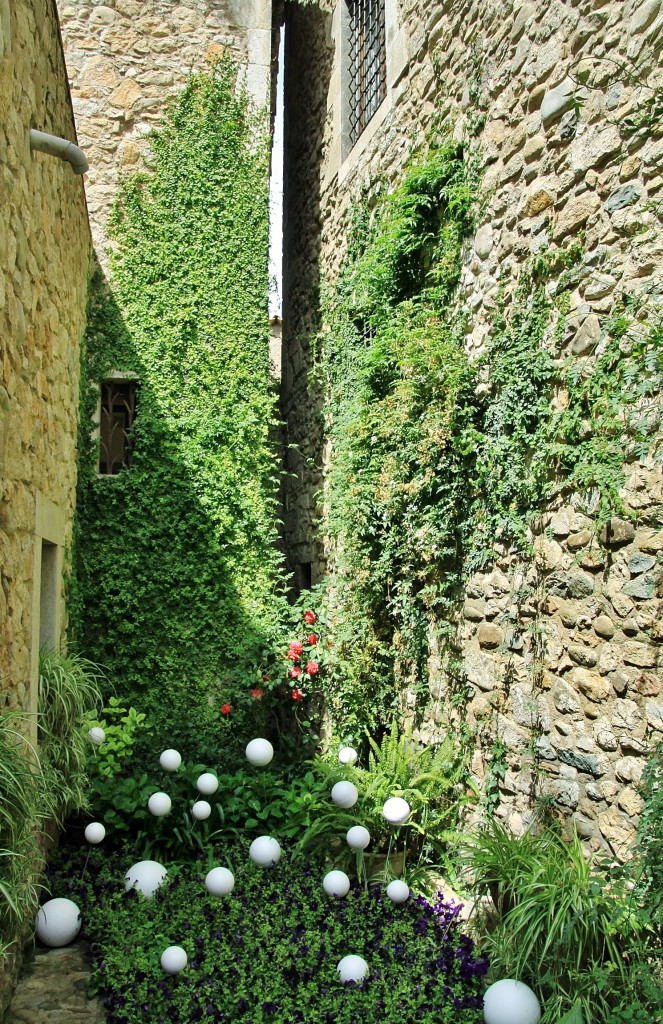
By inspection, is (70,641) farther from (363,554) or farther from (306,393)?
(306,393)

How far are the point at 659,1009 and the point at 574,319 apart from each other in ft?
8.88

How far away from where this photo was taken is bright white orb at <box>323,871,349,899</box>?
396cm

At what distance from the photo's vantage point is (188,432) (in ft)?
20.7

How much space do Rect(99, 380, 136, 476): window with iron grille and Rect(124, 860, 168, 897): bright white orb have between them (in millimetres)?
3170

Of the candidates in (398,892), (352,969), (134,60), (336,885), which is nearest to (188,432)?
(134,60)

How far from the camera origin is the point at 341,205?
7.06m

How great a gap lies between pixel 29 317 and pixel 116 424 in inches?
106

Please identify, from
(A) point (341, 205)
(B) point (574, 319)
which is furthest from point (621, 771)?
(A) point (341, 205)

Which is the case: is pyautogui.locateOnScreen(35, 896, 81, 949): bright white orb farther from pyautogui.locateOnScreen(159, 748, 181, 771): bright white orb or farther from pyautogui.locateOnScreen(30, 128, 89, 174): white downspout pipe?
pyautogui.locateOnScreen(30, 128, 89, 174): white downspout pipe

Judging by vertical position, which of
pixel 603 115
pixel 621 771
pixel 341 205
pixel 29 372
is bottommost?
pixel 621 771

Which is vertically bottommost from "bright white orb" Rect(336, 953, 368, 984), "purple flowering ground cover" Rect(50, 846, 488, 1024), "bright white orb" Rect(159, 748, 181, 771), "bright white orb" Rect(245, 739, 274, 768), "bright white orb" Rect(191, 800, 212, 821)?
"purple flowering ground cover" Rect(50, 846, 488, 1024)

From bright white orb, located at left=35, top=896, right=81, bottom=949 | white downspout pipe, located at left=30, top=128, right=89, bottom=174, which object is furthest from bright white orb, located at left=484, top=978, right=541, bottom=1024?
white downspout pipe, located at left=30, top=128, right=89, bottom=174

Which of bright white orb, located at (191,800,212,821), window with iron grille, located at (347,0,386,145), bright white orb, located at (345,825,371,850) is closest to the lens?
bright white orb, located at (345,825,371,850)

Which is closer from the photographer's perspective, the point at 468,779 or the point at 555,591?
the point at 555,591
